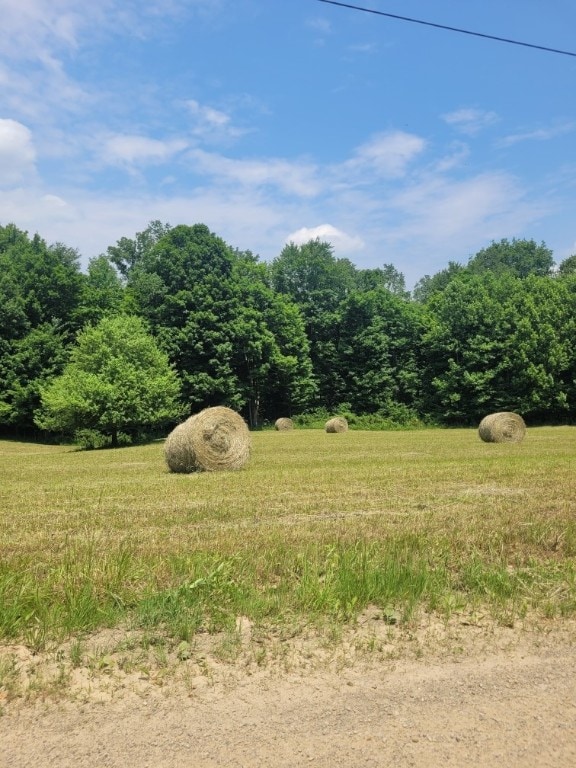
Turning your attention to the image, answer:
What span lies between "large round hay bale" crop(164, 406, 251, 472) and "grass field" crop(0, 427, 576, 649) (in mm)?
4960

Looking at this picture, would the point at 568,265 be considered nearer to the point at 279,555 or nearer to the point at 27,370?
the point at 27,370

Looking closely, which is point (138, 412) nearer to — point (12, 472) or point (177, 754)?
point (12, 472)

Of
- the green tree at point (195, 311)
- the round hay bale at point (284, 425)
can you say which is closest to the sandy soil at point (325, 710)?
the green tree at point (195, 311)

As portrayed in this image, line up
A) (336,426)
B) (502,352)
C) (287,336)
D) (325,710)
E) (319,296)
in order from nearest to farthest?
(325,710), (336,426), (502,352), (287,336), (319,296)

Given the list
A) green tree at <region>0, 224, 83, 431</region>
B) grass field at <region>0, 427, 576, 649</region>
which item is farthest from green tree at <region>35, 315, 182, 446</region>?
grass field at <region>0, 427, 576, 649</region>

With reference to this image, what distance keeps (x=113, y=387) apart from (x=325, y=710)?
30822 mm

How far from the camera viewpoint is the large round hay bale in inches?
682

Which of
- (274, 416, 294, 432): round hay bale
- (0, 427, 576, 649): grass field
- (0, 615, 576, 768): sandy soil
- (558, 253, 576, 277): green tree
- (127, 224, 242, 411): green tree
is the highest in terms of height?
(558, 253, 576, 277): green tree

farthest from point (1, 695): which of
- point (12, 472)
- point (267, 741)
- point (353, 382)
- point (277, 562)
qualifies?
point (353, 382)

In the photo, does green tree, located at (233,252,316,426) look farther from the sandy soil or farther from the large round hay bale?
the sandy soil

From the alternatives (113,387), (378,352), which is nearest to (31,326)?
(113,387)

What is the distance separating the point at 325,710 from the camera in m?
3.42

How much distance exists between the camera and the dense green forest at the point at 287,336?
45969mm

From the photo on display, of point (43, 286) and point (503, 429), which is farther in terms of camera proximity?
point (43, 286)
